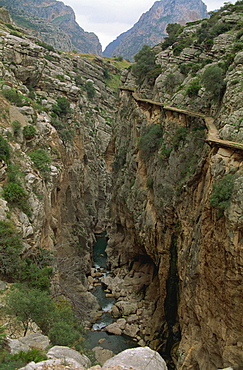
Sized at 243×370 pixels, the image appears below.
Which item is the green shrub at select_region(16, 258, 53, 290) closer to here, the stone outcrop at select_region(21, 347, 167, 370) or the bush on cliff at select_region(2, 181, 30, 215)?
the bush on cliff at select_region(2, 181, 30, 215)

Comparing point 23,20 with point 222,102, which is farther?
point 23,20

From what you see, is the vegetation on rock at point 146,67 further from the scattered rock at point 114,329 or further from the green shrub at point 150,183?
the scattered rock at point 114,329

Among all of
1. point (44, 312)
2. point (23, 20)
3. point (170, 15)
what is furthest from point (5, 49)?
point (170, 15)

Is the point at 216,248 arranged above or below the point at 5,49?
below

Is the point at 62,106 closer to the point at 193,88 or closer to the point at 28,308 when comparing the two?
the point at 193,88

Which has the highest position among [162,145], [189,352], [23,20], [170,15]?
[170,15]

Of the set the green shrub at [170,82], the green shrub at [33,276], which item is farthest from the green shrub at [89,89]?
the green shrub at [33,276]

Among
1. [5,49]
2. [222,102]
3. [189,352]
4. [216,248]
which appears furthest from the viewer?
[5,49]

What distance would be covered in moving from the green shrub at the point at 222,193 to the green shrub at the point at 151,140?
507 inches

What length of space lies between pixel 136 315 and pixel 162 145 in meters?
16.2

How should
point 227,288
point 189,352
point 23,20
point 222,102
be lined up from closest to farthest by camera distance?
point 227,288
point 189,352
point 222,102
point 23,20

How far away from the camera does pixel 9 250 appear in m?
13.8

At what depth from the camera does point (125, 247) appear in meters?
37.9

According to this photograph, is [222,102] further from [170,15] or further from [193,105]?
[170,15]
